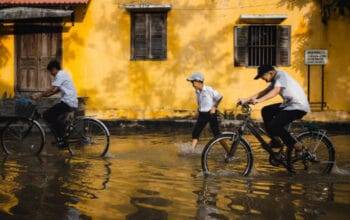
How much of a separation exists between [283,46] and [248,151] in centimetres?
882

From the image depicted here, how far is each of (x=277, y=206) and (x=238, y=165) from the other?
187cm

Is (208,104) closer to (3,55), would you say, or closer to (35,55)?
(35,55)

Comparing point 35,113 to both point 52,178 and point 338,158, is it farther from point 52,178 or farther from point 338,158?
point 338,158

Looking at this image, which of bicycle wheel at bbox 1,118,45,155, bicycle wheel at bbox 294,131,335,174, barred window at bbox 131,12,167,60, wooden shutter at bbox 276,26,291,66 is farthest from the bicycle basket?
wooden shutter at bbox 276,26,291,66

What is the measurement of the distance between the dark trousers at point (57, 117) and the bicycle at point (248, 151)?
124 inches

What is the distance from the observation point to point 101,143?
10.3 m

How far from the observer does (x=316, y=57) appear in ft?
52.6

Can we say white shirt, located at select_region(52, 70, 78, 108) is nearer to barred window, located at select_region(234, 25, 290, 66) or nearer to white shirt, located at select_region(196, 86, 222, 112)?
white shirt, located at select_region(196, 86, 222, 112)

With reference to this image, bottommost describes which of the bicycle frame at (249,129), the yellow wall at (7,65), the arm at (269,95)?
the bicycle frame at (249,129)

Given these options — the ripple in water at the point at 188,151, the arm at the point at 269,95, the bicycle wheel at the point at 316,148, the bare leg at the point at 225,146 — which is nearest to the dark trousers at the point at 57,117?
the ripple in water at the point at 188,151

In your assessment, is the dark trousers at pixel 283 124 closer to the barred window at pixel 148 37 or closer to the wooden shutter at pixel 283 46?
the wooden shutter at pixel 283 46

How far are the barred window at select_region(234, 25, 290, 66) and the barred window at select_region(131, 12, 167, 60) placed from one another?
2.09 m

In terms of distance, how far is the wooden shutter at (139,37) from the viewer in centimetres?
1669

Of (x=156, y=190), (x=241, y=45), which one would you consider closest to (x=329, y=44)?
(x=241, y=45)
